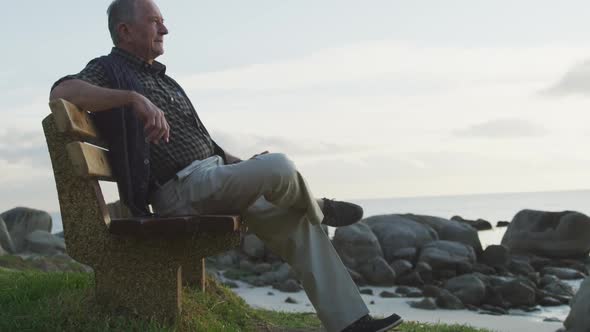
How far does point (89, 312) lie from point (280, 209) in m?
1.23

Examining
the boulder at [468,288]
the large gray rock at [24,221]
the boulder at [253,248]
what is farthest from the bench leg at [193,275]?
the large gray rock at [24,221]

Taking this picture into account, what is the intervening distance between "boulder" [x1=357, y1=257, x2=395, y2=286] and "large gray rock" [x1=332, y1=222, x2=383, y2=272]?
94 centimetres

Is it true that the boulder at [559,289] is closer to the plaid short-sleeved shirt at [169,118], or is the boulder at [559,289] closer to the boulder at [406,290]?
the boulder at [406,290]

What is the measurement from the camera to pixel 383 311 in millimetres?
10773

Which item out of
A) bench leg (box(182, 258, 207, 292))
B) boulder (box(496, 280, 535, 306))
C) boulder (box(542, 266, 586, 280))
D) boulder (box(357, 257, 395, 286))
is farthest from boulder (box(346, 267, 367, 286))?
bench leg (box(182, 258, 207, 292))

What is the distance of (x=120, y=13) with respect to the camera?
4578mm

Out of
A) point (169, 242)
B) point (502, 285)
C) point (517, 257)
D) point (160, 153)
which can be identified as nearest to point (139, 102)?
point (160, 153)

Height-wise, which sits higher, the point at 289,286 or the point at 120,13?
the point at 120,13

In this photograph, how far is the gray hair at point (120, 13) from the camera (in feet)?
15.0

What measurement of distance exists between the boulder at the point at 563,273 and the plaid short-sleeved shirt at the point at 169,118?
482 inches

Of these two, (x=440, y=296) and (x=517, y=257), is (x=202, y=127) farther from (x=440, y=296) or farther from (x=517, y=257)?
(x=517, y=257)

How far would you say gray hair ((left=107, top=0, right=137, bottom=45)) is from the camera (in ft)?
15.0

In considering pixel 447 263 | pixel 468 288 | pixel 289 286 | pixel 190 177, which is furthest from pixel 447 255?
pixel 190 177

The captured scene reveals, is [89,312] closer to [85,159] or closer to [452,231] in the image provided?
[85,159]
